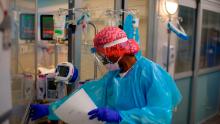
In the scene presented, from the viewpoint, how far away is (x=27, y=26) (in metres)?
2.02

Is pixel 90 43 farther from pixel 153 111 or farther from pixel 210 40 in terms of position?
pixel 210 40

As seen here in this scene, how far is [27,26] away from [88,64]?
Answer: 662 millimetres

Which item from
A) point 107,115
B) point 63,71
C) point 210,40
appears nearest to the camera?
point 107,115

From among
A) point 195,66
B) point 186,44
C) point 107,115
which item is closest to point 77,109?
point 107,115

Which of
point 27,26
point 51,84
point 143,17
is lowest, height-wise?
point 51,84

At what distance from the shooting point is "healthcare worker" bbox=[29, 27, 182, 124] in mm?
1471

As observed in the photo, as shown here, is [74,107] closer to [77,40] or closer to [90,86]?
[90,86]

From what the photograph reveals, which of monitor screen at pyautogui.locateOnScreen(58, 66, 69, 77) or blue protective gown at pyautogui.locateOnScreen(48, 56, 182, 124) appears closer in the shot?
blue protective gown at pyautogui.locateOnScreen(48, 56, 182, 124)

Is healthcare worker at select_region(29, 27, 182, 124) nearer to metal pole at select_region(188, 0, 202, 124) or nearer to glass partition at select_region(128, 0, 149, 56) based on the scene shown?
glass partition at select_region(128, 0, 149, 56)

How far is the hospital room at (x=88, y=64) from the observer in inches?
58.1

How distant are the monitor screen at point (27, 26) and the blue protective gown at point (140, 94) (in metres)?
0.60

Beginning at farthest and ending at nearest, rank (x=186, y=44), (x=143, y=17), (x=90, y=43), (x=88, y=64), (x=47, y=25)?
(x=186, y=44) → (x=143, y=17) → (x=88, y=64) → (x=90, y=43) → (x=47, y=25)

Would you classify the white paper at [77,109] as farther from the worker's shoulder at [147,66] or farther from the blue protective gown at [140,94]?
the worker's shoulder at [147,66]

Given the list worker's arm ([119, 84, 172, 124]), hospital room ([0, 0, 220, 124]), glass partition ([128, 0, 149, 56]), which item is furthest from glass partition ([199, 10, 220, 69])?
worker's arm ([119, 84, 172, 124])
